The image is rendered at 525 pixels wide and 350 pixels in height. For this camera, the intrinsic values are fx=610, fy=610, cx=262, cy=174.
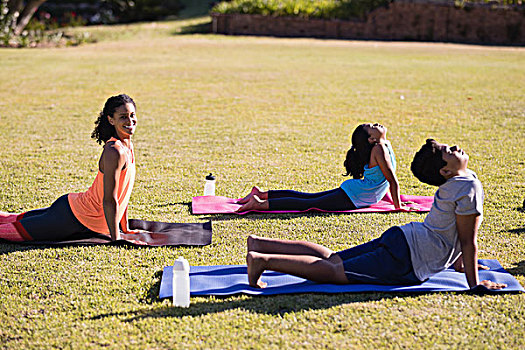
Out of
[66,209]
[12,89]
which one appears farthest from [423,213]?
[12,89]

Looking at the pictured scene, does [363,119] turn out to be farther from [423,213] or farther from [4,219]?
[4,219]

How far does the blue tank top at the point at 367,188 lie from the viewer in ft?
20.1

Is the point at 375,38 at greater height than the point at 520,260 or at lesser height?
greater

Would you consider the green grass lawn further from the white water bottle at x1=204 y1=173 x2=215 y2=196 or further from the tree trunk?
the tree trunk

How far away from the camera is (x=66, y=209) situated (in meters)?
5.18

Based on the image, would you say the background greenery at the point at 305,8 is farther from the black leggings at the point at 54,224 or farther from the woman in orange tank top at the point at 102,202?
the black leggings at the point at 54,224

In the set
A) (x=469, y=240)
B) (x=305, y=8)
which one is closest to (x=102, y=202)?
(x=469, y=240)

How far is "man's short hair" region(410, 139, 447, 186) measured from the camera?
4176 millimetres

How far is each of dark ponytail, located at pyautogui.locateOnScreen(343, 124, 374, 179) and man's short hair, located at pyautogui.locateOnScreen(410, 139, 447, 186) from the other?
5.75ft

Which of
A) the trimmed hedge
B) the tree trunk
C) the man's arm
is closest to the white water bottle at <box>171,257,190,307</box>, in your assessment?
the man's arm

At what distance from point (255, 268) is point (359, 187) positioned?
2.31 m

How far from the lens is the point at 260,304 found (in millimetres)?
4078

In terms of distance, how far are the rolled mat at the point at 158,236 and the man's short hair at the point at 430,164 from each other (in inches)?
76.7

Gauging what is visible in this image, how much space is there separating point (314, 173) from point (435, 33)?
19520 mm
